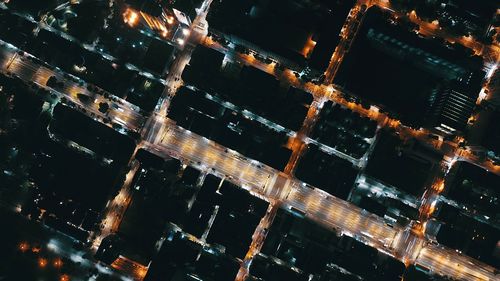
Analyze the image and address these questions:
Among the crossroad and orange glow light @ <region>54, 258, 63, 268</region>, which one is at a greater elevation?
the crossroad

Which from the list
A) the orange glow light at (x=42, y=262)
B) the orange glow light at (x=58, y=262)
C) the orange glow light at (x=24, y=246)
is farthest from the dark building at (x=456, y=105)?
the orange glow light at (x=24, y=246)

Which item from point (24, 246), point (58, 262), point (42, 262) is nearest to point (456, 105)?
point (58, 262)

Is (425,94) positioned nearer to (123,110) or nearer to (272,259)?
(272,259)

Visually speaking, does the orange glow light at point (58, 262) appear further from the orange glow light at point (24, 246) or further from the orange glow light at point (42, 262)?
the orange glow light at point (24, 246)

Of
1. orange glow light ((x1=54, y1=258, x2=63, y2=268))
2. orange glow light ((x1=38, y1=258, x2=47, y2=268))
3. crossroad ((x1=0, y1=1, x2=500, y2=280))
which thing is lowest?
orange glow light ((x1=38, y1=258, x2=47, y2=268))

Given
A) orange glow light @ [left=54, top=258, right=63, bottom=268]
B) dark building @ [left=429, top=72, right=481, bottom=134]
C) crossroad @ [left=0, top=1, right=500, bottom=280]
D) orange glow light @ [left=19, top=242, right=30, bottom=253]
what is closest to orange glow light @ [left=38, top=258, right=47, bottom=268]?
orange glow light @ [left=54, top=258, right=63, bottom=268]

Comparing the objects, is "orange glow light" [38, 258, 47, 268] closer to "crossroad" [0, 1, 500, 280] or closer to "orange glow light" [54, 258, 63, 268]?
"orange glow light" [54, 258, 63, 268]

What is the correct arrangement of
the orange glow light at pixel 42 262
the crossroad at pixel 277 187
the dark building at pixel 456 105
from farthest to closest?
the crossroad at pixel 277 187, the orange glow light at pixel 42 262, the dark building at pixel 456 105

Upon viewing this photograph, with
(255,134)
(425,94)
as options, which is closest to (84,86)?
(255,134)

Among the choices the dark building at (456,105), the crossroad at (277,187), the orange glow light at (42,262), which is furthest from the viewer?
the crossroad at (277,187)

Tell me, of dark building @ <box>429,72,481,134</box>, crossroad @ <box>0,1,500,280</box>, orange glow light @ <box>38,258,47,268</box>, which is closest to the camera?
dark building @ <box>429,72,481,134</box>

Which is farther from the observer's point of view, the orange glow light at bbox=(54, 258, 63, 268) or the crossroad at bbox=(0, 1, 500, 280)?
the crossroad at bbox=(0, 1, 500, 280)

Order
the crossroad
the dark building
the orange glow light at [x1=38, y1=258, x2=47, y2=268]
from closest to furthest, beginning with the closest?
the dark building, the orange glow light at [x1=38, y1=258, x2=47, y2=268], the crossroad
